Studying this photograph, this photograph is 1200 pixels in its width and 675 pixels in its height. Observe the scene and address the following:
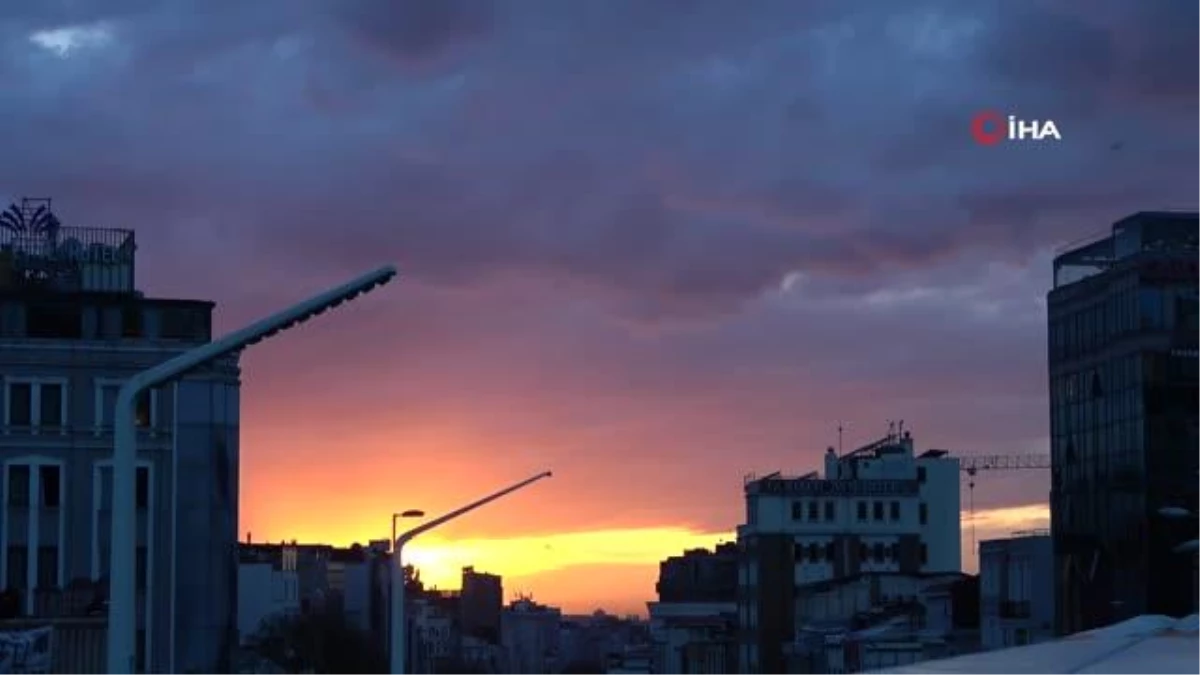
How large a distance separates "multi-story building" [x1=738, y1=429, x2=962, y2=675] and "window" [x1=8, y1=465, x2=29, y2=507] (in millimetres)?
92267

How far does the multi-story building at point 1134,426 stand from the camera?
350ft

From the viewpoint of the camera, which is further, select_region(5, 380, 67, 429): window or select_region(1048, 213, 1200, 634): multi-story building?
select_region(1048, 213, 1200, 634): multi-story building

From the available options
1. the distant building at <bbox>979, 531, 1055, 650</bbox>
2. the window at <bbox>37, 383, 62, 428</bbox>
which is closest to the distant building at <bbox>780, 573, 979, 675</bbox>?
the distant building at <bbox>979, 531, 1055, 650</bbox>

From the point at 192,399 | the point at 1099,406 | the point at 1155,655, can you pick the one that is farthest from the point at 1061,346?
the point at 1155,655

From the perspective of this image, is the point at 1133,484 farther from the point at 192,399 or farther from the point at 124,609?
the point at 124,609

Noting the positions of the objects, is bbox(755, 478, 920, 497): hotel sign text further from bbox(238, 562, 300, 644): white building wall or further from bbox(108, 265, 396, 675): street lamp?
bbox(108, 265, 396, 675): street lamp

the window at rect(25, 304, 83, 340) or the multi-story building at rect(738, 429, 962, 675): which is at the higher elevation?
the window at rect(25, 304, 83, 340)

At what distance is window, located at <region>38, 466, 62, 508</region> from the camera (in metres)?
93.5

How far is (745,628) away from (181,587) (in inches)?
3878

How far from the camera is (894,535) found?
193375mm

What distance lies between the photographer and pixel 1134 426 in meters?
109

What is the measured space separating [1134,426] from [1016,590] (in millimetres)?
11690

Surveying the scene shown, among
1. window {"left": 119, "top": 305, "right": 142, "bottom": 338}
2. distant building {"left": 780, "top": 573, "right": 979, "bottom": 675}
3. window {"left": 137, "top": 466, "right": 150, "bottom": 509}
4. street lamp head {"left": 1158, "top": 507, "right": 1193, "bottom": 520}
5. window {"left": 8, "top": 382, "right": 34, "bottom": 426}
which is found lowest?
distant building {"left": 780, "top": 573, "right": 979, "bottom": 675}

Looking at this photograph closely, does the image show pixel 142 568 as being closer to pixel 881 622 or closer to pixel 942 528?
pixel 881 622
